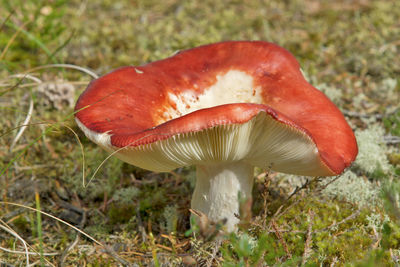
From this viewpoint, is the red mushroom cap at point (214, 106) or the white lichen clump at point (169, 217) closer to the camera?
the red mushroom cap at point (214, 106)

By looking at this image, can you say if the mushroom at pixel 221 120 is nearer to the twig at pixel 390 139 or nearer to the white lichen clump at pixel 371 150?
the white lichen clump at pixel 371 150

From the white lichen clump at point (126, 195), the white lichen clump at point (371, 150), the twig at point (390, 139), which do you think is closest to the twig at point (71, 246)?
the white lichen clump at point (126, 195)

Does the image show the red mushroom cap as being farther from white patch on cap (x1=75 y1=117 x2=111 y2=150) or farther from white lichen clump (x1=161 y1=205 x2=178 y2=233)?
white lichen clump (x1=161 y1=205 x2=178 y2=233)

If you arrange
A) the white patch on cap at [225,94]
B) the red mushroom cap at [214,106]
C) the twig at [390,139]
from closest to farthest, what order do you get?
the red mushroom cap at [214,106], the white patch on cap at [225,94], the twig at [390,139]

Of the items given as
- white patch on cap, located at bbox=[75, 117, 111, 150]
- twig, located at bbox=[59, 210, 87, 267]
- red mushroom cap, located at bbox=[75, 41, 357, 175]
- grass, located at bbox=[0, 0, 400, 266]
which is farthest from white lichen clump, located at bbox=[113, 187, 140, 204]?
white patch on cap, located at bbox=[75, 117, 111, 150]

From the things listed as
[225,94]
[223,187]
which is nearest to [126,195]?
[223,187]

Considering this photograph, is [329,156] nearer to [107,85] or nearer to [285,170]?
[285,170]

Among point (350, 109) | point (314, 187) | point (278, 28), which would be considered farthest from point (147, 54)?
point (314, 187)
